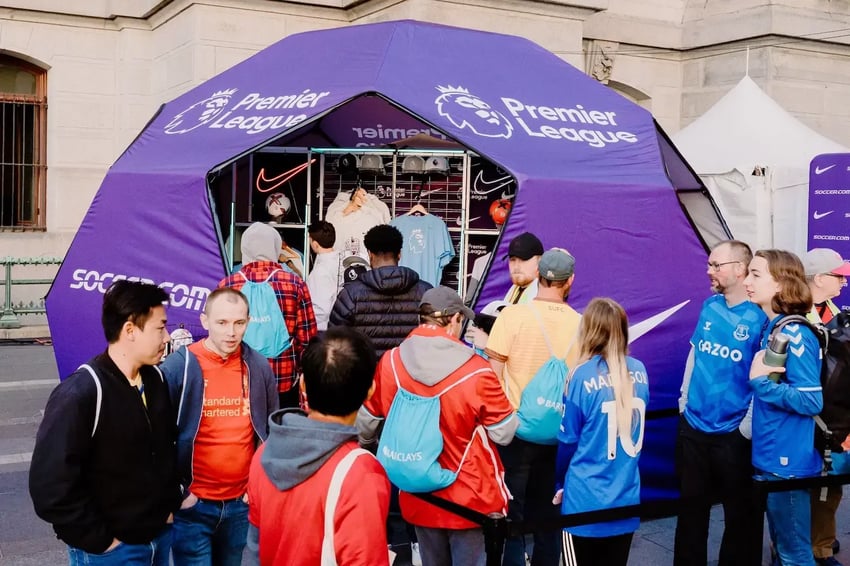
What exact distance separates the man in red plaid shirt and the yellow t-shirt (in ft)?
4.16

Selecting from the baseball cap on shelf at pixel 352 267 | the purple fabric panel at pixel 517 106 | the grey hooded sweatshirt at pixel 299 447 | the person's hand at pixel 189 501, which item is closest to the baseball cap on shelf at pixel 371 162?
the purple fabric panel at pixel 517 106

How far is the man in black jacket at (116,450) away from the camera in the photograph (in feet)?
10.3

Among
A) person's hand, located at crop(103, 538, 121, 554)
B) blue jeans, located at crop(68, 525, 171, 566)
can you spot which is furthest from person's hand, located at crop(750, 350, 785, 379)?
person's hand, located at crop(103, 538, 121, 554)

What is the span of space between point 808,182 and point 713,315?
6.31 m

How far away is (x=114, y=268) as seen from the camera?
720 cm

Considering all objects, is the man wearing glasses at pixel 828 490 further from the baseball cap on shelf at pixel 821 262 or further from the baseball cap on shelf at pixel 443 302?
the baseball cap on shelf at pixel 443 302

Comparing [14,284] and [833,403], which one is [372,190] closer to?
[833,403]

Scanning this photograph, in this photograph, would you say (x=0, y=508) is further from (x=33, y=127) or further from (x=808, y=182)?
(x=33, y=127)

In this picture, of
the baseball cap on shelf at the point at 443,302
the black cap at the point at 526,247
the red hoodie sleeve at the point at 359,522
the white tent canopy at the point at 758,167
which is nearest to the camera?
the red hoodie sleeve at the point at 359,522

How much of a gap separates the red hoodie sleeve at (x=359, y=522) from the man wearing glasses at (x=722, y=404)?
291cm

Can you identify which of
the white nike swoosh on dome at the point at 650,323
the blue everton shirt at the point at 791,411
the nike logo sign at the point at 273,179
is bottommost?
the blue everton shirt at the point at 791,411

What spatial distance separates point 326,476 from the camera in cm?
A: 263

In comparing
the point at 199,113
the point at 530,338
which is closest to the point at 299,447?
the point at 530,338

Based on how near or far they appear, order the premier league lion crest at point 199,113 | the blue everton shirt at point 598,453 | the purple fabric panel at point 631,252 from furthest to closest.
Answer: the premier league lion crest at point 199,113 → the purple fabric panel at point 631,252 → the blue everton shirt at point 598,453
